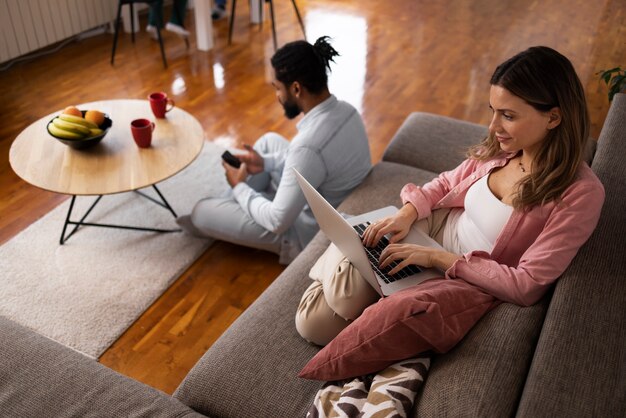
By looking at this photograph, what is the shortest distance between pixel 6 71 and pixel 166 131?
6.79ft

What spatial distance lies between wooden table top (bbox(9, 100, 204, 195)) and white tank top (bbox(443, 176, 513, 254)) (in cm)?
112

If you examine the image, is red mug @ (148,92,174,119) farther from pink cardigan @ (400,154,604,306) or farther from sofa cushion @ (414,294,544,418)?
sofa cushion @ (414,294,544,418)

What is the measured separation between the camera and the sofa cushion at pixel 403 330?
1.29 m

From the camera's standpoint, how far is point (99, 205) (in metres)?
2.78

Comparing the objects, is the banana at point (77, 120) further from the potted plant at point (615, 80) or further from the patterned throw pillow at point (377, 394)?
the potted plant at point (615, 80)

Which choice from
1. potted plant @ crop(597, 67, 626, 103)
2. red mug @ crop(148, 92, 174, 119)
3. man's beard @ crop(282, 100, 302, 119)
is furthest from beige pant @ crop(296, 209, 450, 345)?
potted plant @ crop(597, 67, 626, 103)

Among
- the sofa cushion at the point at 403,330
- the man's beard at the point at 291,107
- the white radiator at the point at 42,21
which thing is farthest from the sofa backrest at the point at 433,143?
the white radiator at the point at 42,21

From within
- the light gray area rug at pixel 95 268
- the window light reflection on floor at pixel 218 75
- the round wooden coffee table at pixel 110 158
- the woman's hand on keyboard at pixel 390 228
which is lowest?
the window light reflection on floor at pixel 218 75

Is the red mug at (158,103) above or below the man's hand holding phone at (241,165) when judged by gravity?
above

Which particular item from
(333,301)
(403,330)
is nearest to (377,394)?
(403,330)

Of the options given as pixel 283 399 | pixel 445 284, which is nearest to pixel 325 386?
pixel 283 399

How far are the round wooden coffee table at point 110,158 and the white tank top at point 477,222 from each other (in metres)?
1.12

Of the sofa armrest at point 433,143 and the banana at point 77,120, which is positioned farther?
the sofa armrest at point 433,143

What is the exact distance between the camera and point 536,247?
142cm
